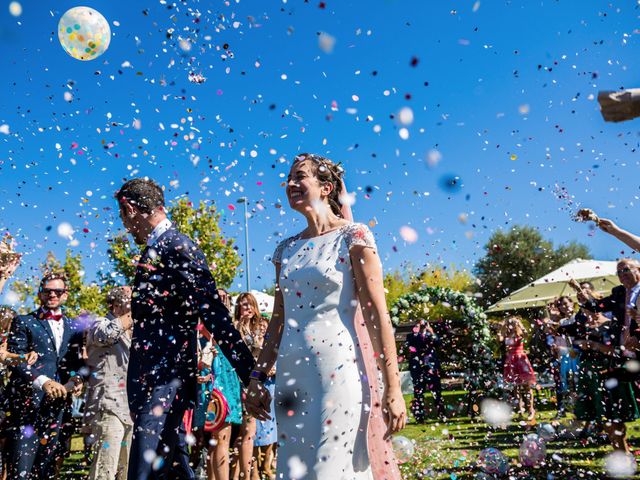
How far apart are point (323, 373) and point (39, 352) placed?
4.12 metres

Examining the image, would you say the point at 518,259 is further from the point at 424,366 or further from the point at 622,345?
the point at 622,345

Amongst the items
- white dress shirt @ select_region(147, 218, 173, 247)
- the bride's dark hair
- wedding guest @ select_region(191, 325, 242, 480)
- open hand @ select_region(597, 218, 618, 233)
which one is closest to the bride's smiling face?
the bride's dark hair

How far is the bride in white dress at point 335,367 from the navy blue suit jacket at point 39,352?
351cm

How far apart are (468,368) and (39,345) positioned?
1030 cm

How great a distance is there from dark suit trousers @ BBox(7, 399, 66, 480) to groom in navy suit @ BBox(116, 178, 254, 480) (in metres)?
2.77

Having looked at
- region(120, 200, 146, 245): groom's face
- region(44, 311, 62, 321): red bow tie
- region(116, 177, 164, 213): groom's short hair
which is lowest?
region(120, 200, 146, 245): groom's face

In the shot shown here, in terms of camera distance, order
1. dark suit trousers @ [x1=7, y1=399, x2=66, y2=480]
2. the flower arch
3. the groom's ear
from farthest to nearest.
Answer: the flower arch
dark suit trousers @ [x1=7, y1=399, x2=66, y2=480]
the groom's ear

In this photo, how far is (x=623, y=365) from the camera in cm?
566

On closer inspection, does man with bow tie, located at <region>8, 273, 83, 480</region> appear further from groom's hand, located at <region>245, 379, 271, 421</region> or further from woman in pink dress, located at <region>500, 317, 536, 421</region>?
woman in pink dress, located at <region>500, 317, 536, 421</region>

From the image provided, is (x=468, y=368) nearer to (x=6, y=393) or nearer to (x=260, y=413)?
(x=6, y=393)

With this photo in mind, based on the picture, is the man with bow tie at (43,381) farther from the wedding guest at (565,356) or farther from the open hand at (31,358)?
the wedding guest at (565,356)

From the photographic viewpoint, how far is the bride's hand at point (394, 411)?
8.27ft

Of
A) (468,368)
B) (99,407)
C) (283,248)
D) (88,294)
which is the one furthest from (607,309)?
(88,294)

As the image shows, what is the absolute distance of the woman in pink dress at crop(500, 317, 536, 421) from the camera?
10.5 m
